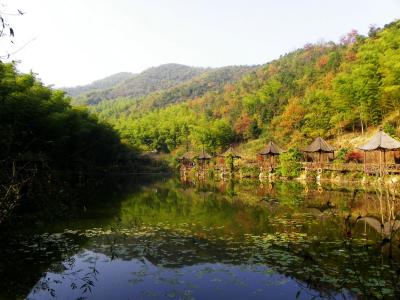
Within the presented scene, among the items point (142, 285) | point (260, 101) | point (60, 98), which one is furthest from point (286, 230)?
point (260, 101)

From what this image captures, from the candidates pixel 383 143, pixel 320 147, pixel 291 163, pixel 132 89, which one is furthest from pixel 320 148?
pixel 132 89

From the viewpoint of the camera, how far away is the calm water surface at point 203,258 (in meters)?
6.71

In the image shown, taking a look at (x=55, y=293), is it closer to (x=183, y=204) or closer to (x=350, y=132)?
(x=183, y=204)

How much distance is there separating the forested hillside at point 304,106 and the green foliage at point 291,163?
7.45 metres

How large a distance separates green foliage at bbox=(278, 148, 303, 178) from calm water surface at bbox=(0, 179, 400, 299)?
53.7 ft

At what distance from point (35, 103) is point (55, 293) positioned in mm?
16785

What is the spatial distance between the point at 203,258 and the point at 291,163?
78.5 feet

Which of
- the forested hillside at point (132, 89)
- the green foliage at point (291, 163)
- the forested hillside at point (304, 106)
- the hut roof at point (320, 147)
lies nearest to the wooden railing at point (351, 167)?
the green foliage at point (291, 163)

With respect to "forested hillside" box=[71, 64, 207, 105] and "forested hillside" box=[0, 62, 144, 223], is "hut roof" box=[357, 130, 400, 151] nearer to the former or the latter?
"forested hillside" box=[0, 62, 144, 223]

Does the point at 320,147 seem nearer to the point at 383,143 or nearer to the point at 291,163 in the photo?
the point at 291,163

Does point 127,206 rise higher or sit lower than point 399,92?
lower

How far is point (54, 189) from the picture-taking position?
635 centimetres

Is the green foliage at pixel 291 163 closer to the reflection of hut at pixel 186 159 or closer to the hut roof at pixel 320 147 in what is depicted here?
the hut roof at pixel 320 147

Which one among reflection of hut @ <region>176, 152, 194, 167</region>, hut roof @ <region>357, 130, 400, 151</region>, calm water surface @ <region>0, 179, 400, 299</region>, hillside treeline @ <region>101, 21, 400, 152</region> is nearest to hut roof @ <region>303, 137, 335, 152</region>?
hillside treeline @ <region>101, 21, 400, 152</region>
